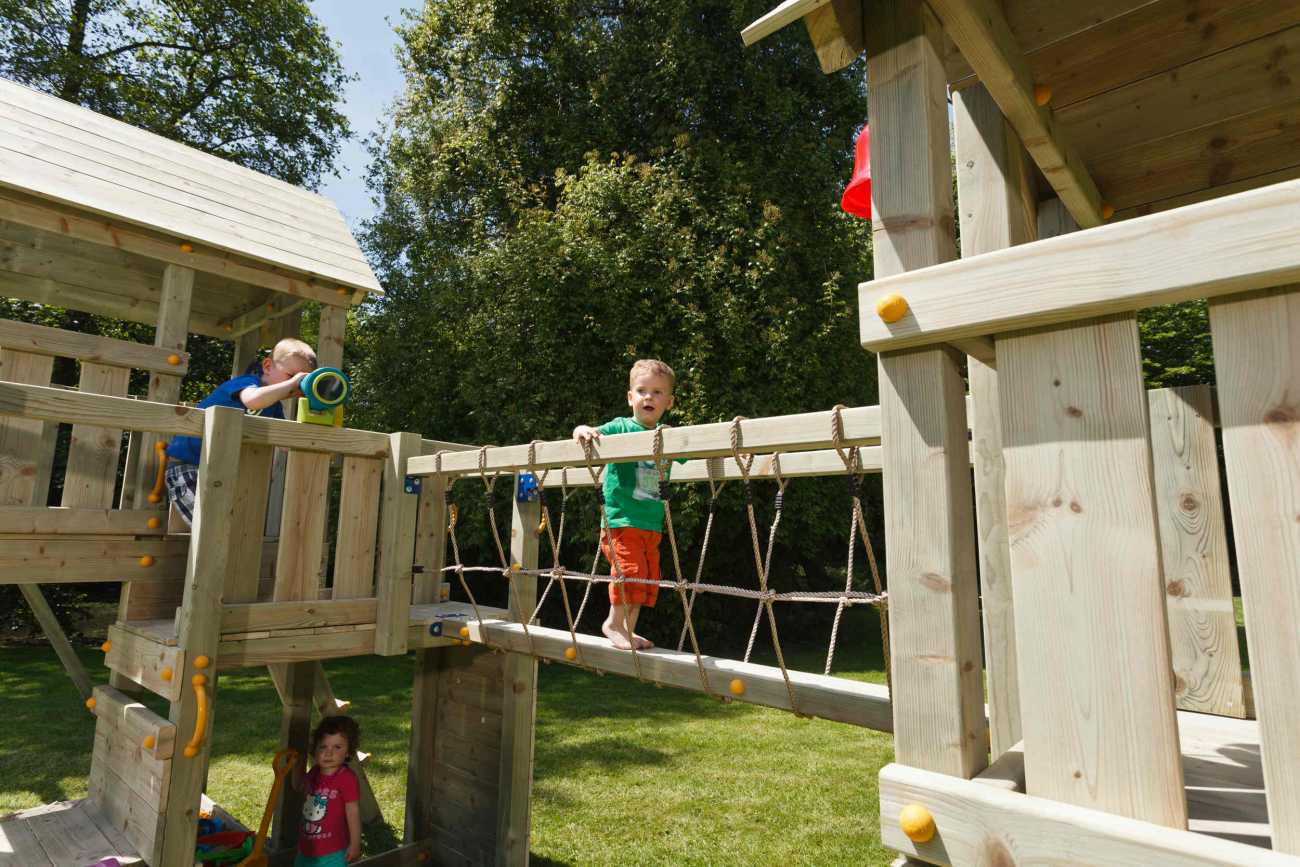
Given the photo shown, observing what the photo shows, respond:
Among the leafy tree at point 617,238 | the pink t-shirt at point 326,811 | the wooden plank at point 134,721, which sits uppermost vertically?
the leafy tree at point 617,238

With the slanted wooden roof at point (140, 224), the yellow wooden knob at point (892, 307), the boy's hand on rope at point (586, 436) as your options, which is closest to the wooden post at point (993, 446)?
the yellow wooden knob at point (892, 307)

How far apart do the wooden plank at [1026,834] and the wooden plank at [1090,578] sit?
0.04 metres

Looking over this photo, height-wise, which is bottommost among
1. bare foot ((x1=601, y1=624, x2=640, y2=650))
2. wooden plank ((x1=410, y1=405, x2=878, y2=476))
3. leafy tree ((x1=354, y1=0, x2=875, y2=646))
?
bare foot ((x1=601, y1=624, x2=640, y2=650))

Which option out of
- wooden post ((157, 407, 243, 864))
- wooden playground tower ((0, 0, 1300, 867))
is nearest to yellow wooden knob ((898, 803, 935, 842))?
wooden playground tower ((0, 0, 1300, 867))

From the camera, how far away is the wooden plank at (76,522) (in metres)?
3.55

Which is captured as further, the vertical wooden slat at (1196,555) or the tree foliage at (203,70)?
the tree foliage at (203,70)

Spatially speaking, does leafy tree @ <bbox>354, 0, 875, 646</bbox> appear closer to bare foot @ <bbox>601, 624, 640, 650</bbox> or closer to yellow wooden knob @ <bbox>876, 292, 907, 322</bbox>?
bare foot @ <bbox>601, 624, 640, 650</bbox>

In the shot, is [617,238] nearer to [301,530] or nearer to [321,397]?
[321,397]

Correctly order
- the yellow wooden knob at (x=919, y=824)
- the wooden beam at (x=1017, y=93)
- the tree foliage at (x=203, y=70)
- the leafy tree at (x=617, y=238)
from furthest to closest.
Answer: the tree foliage at (x=203, y=70), the leafy tree at (x=617, y=238), the wooden beam at (x=1017, y=93), the yellow wooden knob at (x=919, y=824)

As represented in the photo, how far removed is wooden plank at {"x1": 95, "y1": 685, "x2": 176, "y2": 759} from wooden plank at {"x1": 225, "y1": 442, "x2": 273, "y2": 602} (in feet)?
1.86

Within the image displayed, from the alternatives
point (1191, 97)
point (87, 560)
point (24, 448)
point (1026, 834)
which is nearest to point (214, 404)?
point (24, 448)

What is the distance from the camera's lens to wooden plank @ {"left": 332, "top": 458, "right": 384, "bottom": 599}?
12.4ft

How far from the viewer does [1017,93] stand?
5.92 ft

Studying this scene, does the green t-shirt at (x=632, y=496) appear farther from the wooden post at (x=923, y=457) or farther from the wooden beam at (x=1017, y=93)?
the wooden post at (x=923, y=457)
